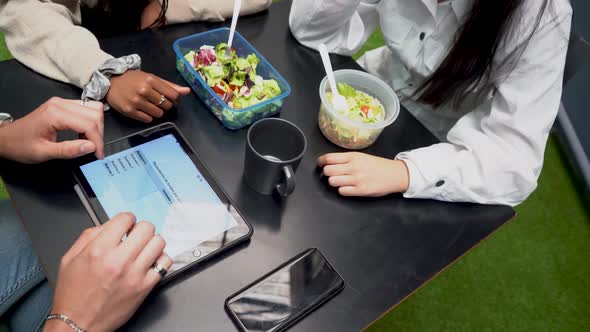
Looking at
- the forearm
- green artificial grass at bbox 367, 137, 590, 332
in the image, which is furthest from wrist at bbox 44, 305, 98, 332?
green artificial grass at bbox 367, 137, 590, 332

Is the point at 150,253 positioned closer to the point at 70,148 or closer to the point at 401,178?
the point at 70,148

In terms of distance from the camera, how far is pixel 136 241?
45 cm

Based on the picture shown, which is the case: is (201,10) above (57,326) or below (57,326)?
above

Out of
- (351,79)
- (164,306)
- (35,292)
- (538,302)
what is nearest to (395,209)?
(351,79)

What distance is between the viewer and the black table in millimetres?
478

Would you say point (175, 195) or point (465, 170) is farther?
point (465, 170)

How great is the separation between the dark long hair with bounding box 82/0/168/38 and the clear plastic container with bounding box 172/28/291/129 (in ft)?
0.47

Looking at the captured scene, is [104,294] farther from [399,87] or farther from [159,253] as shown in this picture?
[399,87]

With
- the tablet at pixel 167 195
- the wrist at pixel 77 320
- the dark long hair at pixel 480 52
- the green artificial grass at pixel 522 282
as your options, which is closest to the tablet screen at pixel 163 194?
the tablet at pixel 167 195

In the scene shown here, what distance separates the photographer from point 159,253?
0.46m

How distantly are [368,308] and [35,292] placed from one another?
53 cm

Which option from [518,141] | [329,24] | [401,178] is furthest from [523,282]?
[329,24]

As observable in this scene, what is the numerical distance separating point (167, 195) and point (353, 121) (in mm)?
Result: 306

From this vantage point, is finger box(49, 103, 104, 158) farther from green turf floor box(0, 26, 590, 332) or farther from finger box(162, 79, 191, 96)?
green turf floor box(0, 26, 590, 332)
